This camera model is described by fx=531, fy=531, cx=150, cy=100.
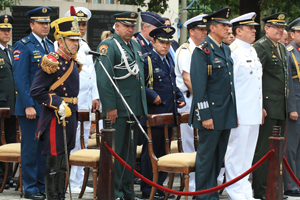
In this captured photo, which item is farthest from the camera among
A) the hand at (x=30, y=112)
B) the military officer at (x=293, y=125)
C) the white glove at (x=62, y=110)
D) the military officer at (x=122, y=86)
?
the military officer at (x=293, y=125)

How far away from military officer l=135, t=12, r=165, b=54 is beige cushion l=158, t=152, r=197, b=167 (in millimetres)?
2185

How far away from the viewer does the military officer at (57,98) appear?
5.82m

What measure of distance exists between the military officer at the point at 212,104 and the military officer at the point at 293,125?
6.17ft

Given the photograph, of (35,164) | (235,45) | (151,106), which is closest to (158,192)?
(151,106)

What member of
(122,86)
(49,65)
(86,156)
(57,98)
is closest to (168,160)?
(86,156)

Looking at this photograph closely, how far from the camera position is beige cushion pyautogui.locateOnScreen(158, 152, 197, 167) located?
20.5 ft

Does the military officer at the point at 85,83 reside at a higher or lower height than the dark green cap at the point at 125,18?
lower

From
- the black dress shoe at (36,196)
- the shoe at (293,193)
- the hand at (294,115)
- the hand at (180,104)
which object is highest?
the hand at (180,104)

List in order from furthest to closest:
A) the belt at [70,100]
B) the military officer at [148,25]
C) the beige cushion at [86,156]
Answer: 1. the military officer at [148,25]
2. the beige cushion at [86,156]
3. the belt at [70,100]

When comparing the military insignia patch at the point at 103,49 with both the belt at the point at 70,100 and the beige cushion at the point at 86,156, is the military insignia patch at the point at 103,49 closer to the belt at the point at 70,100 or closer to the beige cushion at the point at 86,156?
the belt at the point at 70,100

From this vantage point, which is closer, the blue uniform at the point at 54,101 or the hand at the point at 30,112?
the blue uniform at the point at 54,101

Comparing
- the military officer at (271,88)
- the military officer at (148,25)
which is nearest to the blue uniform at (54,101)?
the military officer at (148,25)

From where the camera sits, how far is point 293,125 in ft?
26.2

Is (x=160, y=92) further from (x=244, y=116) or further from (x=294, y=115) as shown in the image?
(x=294, y=115)
